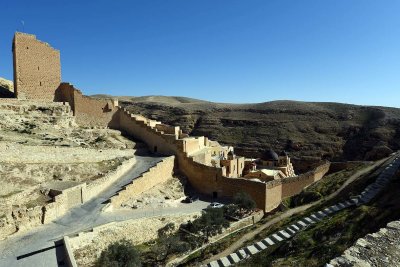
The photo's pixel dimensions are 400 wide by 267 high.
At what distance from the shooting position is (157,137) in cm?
2853

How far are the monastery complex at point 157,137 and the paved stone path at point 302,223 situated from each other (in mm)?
7720

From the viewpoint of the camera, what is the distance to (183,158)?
26844 mm

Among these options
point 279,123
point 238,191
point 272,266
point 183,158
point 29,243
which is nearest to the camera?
point 272,266

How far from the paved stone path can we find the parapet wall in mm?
19994

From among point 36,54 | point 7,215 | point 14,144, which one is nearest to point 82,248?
point 7,215

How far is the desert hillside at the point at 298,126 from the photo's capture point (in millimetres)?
A: 55750

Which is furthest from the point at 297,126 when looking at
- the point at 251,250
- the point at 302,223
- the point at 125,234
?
the point at 251,250

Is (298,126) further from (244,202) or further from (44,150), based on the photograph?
(44,150)

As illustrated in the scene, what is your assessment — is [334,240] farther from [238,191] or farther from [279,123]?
[279,123]

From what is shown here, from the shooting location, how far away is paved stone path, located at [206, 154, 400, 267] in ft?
43.3

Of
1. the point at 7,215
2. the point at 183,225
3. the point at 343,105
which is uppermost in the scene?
the point at 343,105

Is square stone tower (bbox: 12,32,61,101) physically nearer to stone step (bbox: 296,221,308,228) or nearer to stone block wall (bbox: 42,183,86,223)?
stone block wall (bbox: 42,183,86,223)

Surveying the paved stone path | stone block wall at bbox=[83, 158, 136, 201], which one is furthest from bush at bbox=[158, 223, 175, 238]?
the paved stone path

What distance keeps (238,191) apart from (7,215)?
1469cm
